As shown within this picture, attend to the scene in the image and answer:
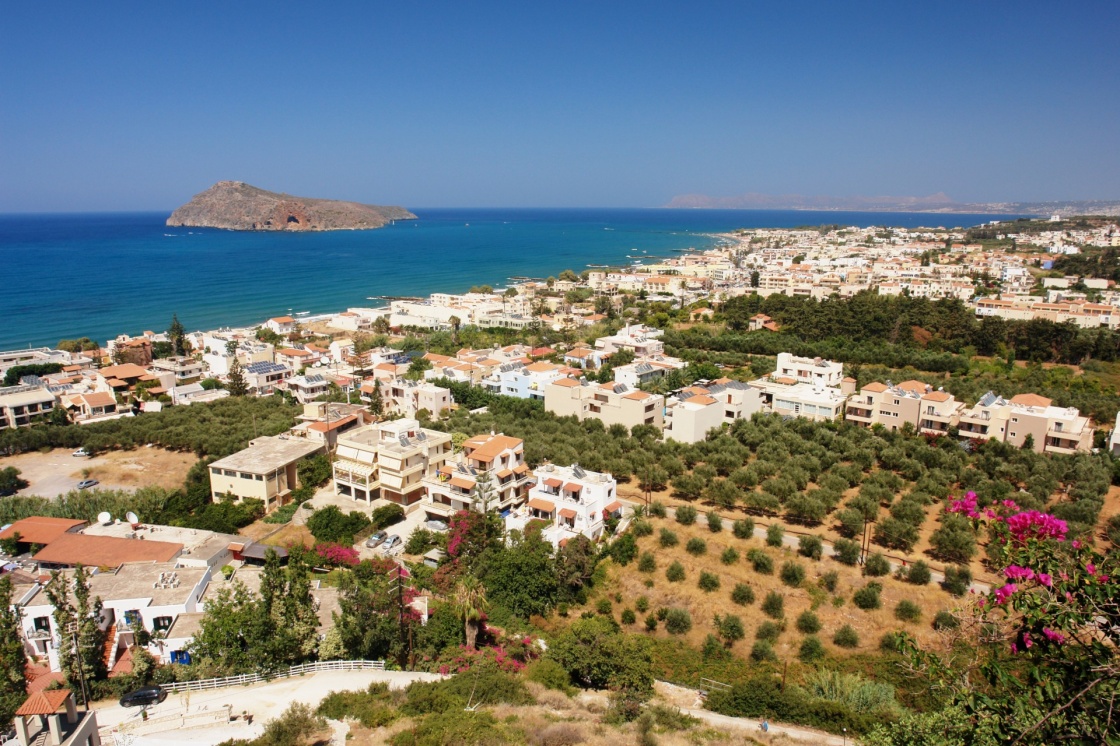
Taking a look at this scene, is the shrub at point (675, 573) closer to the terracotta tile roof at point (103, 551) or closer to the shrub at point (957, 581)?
the shrub at point (957, 581)

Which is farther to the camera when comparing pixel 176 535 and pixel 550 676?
pixel 176 535

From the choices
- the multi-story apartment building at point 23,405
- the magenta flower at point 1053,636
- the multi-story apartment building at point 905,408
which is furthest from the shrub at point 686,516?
the multi-story apartment building at point 23,405

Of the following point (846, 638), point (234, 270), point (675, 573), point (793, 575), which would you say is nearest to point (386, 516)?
point (675, 573)

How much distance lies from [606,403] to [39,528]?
2179cm

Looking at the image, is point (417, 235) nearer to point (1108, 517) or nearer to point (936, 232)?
point (936, 232)

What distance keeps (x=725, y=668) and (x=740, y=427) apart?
14.8 metres

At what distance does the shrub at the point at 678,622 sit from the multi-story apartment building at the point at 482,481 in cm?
717

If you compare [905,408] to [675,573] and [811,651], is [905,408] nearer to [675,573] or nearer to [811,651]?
[675,573]

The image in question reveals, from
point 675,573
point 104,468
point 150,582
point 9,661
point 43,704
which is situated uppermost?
point 43,704

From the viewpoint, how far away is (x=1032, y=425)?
27.7 m

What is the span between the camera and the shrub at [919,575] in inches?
750

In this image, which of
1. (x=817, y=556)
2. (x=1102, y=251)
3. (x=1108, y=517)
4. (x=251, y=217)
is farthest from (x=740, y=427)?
(x=251, y=217)

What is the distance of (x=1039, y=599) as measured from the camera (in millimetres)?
5180

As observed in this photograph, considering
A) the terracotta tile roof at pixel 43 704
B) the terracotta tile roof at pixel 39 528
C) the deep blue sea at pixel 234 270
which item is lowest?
the terracotta tile roof at pixel 39 528
